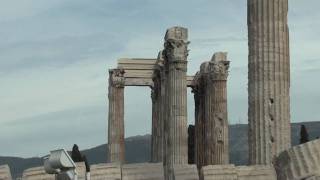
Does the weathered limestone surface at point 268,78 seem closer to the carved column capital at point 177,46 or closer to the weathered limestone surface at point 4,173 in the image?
the weathered limestone surface at point 4,173

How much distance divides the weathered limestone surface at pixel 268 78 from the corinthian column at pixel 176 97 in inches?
640

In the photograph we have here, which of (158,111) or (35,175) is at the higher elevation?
(158,111)

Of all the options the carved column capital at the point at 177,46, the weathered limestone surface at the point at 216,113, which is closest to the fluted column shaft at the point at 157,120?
the weathered limestone surface at the point at 216,113

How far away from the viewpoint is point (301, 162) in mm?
9938

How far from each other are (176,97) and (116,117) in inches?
489

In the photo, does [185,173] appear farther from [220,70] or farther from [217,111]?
[220,70]

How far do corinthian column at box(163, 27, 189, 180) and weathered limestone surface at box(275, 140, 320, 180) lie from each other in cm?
2797

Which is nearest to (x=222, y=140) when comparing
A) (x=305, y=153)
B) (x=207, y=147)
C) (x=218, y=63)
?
(x=207, y=147)

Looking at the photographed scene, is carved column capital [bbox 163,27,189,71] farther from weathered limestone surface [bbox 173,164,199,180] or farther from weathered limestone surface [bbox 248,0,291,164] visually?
weathered limestone surface [bbox 173,164,199,180]

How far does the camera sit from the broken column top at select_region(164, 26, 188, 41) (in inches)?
1537

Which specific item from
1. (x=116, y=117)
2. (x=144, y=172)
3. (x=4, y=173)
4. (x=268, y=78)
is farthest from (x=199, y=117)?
(x=144, y=172)

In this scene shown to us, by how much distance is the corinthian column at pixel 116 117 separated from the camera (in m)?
50.3

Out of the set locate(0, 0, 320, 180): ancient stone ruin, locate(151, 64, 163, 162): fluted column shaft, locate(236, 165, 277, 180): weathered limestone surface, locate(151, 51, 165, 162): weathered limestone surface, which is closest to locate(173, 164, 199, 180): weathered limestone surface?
locate(0, 0, 320, 180): ancient stone ruin

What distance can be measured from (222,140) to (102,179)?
925 inches
